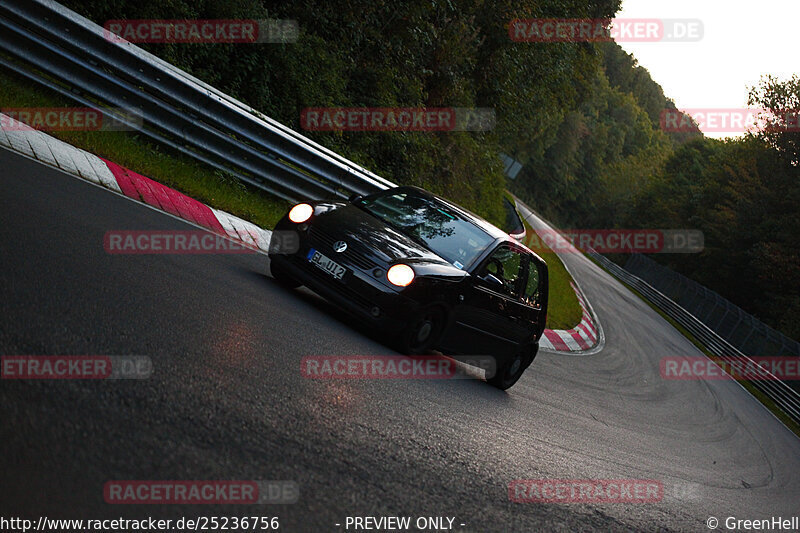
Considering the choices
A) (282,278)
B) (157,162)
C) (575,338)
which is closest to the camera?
(282,278)

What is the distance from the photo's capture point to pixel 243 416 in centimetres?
394

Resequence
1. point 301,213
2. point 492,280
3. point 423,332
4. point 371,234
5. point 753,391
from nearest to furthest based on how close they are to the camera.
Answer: point 423,332 < point 371,234 < point 301,213 < point 492,280 < point 753,391

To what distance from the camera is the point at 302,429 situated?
4.13 m

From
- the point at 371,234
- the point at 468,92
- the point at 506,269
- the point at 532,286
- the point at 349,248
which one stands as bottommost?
the point at 532,286

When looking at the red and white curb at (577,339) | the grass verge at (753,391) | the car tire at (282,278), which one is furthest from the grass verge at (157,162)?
the grass verge at (753,391)

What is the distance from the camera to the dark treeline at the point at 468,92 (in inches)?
593

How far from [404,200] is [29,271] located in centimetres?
476

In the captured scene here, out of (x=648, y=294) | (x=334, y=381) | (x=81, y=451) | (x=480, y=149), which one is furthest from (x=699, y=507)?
(x=648, y=294)

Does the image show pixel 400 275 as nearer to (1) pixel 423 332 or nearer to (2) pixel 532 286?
(1) pixel 423 332

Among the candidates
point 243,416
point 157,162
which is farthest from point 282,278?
point 243,416

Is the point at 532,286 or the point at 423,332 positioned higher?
the point at 532,286

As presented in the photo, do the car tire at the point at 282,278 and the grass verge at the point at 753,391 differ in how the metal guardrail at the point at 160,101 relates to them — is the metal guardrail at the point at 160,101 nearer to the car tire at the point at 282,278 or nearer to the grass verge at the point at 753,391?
the car tire at the point at 282,278

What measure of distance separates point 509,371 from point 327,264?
265 centimetres

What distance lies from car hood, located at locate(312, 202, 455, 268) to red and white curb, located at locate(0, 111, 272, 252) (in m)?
1.81
